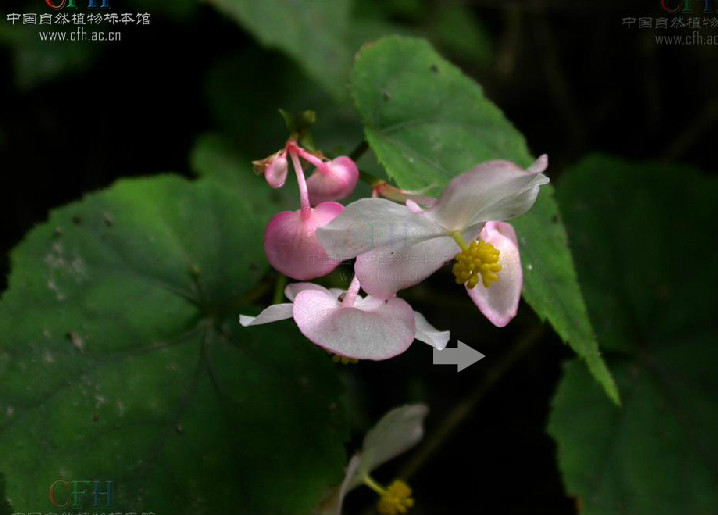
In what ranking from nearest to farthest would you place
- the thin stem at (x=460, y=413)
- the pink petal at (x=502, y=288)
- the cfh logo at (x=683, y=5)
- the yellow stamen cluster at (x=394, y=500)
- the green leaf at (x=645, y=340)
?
the pink petal at (x=502, y=288)
the yellow stamen cluster at (x=394, y=500)
the green leaf at (x=645, y=340)
the thin stem at (x=460, y=413)
the cfh logo at (x=683, y=5)

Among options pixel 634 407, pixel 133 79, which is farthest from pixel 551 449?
pixel 133 79

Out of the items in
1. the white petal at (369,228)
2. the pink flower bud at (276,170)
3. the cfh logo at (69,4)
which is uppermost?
the cfh logo at (69,4)

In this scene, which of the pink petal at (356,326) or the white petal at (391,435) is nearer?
the pink petal at (356,326)

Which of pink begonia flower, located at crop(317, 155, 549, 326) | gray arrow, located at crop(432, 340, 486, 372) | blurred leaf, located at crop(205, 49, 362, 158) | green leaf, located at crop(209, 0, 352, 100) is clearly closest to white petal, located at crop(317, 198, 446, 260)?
pink begonia flower, located at crop(317, 155, 549, 326)

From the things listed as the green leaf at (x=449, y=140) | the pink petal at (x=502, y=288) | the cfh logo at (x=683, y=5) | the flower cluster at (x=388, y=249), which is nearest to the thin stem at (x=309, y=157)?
the flower cluster at (x=388, y=249)

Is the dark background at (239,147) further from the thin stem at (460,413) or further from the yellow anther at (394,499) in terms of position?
the yellow anther at (394,499)

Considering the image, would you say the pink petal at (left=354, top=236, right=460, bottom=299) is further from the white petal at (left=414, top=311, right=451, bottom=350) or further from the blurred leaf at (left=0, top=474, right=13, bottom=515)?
the blurred leaf at (left=0, top=474, right=13, bottom=515)

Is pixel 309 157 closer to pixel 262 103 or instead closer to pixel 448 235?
pixel 448 235
